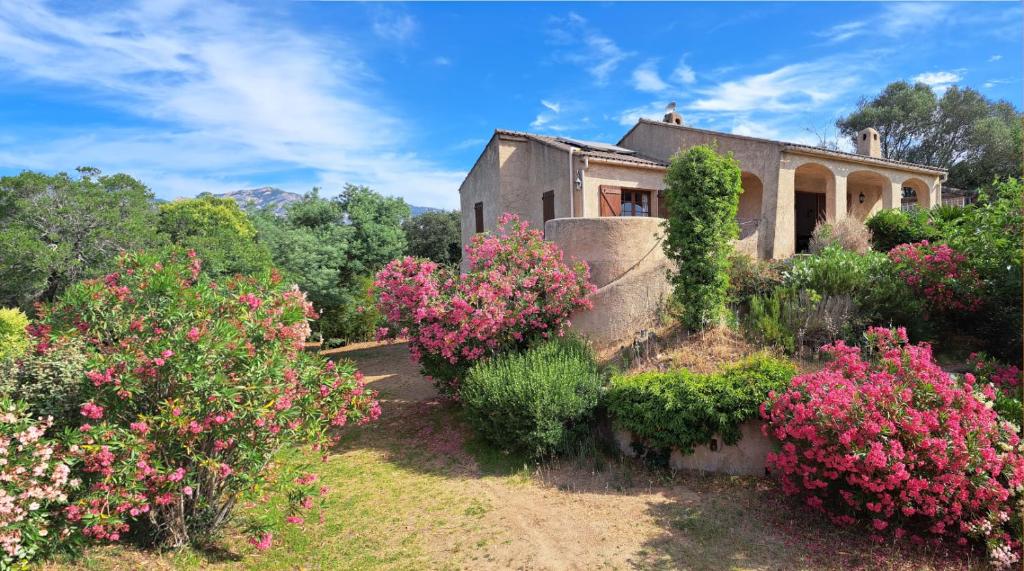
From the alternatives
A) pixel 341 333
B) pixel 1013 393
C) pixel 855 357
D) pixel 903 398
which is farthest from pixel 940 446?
pixel 341 333

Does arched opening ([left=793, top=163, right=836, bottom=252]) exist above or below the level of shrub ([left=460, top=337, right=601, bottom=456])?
above

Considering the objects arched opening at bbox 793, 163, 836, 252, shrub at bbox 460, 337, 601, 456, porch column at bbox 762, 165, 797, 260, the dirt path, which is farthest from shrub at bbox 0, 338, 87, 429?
arched opening at bbox 793, 163, 836, 252

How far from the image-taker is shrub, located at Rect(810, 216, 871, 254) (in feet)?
46.8

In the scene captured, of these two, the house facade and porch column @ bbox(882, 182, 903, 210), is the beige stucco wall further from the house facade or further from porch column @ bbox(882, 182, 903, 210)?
porch column @ bbox(882, 182, 903, 210)

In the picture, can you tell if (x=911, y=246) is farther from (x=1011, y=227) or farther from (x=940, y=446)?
(x=940, y=446)

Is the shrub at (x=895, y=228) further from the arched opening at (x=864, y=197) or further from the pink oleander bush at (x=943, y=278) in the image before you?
the pink oleander bush at (x=943, y=278)

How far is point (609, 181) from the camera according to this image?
16047mm

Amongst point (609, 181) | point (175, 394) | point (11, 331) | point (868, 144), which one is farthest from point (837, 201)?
point (11, 331)

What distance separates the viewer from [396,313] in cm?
1009

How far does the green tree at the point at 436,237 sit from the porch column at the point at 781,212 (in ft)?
75.3

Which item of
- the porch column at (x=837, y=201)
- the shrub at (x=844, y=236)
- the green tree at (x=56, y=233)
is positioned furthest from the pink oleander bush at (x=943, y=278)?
the green tree at (x=56, y=233)

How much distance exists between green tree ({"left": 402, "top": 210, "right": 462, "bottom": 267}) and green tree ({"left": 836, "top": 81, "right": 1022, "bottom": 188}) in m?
29.5

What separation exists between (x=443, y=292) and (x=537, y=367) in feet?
8.36

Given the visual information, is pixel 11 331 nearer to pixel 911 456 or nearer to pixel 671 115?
pixel 911 456
